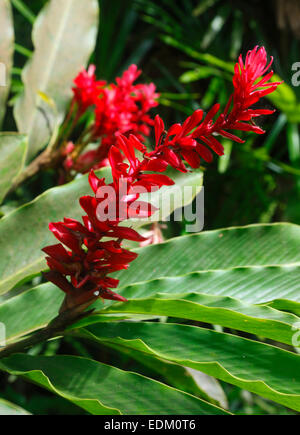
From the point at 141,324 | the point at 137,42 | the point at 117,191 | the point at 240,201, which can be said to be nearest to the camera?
the point at 117,191

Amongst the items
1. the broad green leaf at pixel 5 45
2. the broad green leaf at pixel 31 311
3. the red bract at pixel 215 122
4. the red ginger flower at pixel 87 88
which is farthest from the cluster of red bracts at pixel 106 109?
the red bract at pixel 215 122

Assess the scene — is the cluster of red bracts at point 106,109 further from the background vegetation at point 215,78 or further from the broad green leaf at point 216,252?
the background vegetation at point 215,78

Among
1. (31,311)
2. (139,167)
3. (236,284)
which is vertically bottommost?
(31,311)

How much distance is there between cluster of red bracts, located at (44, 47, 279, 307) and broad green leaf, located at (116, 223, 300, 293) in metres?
0.19

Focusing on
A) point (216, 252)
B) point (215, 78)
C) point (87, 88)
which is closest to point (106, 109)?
point (87, 88)

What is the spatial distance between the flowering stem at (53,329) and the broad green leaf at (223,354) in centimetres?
4

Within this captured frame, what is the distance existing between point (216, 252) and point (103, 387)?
9.4 inches

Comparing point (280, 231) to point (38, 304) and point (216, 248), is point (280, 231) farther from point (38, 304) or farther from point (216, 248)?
point (38, 304)

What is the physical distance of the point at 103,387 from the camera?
488 mm

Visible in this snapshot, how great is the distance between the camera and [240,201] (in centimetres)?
145

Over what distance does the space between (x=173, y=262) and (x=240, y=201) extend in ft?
2.87

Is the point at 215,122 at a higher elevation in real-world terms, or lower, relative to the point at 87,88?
higher

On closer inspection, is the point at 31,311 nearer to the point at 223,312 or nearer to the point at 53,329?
the point at 53,329
